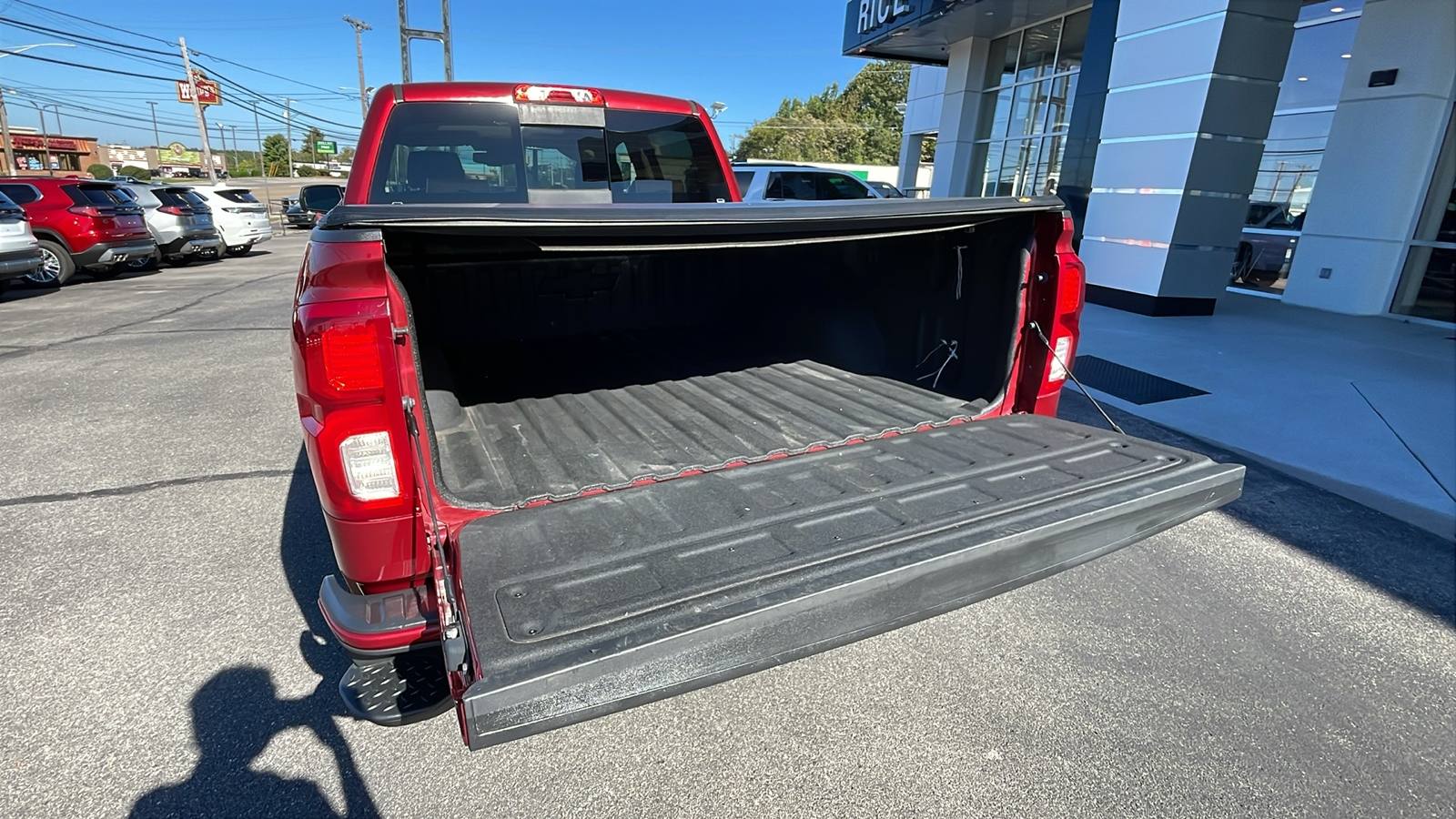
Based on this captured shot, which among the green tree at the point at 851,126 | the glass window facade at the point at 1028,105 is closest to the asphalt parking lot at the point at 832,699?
the glass window facade at the point at 1028,105

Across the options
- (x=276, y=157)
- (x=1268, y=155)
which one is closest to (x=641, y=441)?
(x=1268, y=155)

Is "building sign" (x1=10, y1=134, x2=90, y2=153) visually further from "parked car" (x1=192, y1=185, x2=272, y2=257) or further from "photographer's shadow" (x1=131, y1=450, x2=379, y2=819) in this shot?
"photographer's shadow" (x1=131, y1=450, x2=379, y2=819)

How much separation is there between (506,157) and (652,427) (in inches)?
73.6

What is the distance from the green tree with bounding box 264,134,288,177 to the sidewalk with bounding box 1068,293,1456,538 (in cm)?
10306

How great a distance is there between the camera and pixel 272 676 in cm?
245

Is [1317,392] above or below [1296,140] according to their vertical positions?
below

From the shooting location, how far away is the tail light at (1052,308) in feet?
8.68

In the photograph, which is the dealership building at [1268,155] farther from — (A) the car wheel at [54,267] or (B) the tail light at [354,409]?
(A) the car wheel at [54,267]

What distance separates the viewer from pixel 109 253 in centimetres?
1162

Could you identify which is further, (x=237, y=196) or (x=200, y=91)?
(x=200, y=91)

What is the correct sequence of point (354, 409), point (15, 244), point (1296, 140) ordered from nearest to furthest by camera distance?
point (354, 409) < point (15, 244) < point (1296, 140)

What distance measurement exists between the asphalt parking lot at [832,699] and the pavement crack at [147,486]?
24 millimetres

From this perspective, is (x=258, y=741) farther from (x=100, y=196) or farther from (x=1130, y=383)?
(x=100, y=196)

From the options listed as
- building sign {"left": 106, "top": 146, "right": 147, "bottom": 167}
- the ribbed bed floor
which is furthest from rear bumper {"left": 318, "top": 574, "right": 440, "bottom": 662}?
building sign {"left": 106, "top": 146, "right": 147, "bottom": 167}
